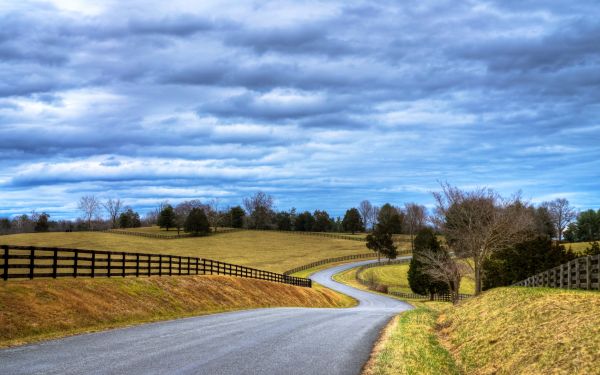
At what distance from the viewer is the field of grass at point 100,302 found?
58.6 feet

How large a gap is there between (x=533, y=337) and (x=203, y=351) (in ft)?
27.1

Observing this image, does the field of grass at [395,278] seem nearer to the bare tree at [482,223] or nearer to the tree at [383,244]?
the tree at [383,244]

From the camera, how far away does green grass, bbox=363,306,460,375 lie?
12.7 meters

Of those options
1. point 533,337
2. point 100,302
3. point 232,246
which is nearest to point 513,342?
point 533,337

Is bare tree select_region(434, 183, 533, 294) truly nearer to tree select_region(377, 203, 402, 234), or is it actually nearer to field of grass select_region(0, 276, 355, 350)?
field of grass select_region(0, 276, 355, 350)

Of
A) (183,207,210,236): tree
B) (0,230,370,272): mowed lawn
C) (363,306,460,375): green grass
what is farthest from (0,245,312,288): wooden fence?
(183,207,210,236): tree

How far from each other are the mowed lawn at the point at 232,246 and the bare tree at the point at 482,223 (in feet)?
166

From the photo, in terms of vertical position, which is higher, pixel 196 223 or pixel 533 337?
pixel 196 223

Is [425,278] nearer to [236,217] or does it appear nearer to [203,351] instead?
[203,351]

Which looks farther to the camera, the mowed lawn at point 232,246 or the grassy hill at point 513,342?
the mowed lawn at point 232,246

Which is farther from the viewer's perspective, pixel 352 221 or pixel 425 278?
pixel 352 221

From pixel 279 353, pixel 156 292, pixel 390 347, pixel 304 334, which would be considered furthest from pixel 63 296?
pixel 390 347

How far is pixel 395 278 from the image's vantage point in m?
95.4

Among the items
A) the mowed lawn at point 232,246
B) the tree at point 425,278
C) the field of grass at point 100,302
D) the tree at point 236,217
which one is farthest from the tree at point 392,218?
the field of grass at point 100,302
